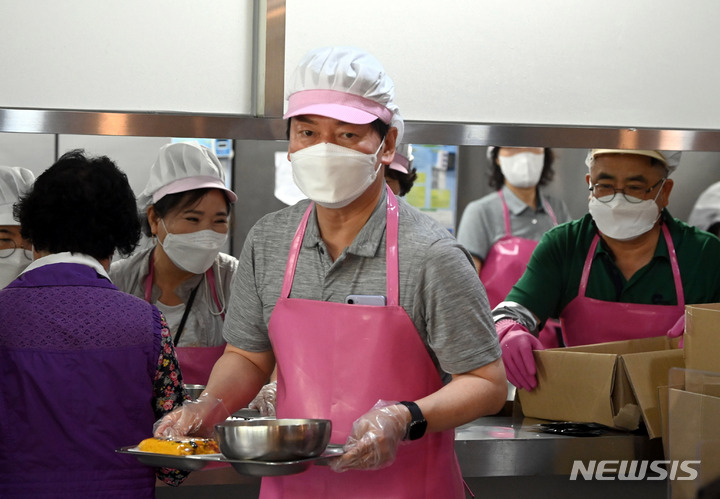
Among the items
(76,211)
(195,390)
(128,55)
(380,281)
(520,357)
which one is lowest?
(195,390)

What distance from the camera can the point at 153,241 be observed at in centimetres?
332

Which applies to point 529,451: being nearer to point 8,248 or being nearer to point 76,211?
point 76,211

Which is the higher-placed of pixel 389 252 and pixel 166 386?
pixel 389 252

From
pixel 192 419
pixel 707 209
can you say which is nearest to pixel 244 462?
pixel 192 419

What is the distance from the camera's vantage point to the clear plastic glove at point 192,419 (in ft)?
5.80

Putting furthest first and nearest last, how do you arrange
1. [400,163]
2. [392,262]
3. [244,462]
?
[400,163] → [392,262] → [244,462]

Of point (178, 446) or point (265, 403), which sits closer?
point (178, 446)

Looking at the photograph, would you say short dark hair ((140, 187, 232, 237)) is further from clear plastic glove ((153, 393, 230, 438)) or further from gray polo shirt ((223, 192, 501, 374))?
clear plastic glove ((153, 393, 230, 438))

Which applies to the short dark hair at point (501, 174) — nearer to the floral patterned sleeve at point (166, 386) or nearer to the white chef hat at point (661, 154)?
the white chef hat at point (661, 154)

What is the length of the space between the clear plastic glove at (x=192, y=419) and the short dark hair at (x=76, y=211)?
1.31ft

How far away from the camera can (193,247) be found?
2.97m

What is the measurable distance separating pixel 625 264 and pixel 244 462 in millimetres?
1827

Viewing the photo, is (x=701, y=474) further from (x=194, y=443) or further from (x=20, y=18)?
(x=20, y=18)

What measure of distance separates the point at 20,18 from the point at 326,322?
3.78 ft
